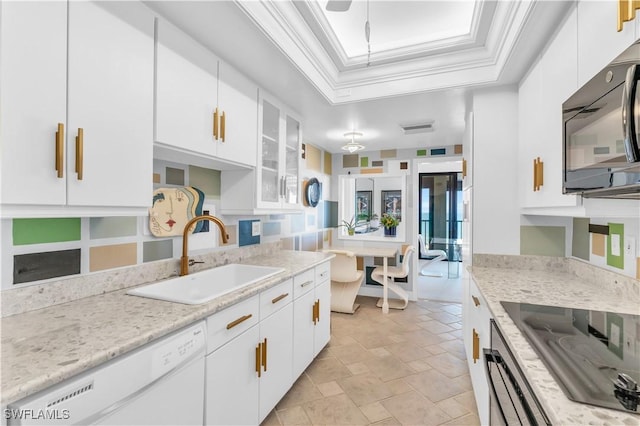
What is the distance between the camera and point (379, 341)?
2982 millimetres

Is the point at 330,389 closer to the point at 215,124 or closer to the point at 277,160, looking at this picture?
the point at 277,160

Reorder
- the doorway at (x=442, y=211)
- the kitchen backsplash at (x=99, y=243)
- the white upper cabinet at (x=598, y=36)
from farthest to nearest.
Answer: the doorway at (x=442, y=211)
the kitchen backsplash at (x=99, y=243)
the white upper cabinet at (x=598, y=36)

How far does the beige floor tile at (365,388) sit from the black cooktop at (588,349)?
1.24 meters

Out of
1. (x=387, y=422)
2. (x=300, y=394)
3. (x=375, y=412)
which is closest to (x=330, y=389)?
(x=300, y=394)

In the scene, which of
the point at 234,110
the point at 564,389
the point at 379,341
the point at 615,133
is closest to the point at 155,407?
the point at 564,389

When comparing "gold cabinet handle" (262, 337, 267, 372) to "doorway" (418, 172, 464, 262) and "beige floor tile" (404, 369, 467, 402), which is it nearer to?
"beige floor tile" (404, 369, 467, 402)

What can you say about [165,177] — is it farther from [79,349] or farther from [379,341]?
[379,341]

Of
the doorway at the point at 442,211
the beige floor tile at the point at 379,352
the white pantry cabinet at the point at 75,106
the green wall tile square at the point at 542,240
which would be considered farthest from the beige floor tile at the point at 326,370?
the doorway at the point at 442,211

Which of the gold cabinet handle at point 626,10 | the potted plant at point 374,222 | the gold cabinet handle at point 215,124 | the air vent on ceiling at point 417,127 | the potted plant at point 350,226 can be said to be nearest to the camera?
the gold cabinet handle at point 626,10

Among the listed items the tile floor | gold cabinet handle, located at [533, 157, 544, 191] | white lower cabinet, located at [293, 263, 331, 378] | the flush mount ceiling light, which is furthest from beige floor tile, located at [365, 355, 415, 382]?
the flush mount ceiling light

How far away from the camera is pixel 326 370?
2.43 m

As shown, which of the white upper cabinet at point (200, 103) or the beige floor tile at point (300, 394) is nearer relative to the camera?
the white upper cabinet at point (200, 103)

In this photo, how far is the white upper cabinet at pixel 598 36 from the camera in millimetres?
994

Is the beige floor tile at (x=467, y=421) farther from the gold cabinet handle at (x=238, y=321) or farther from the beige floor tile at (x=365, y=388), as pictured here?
the gold cabinet handle at (x=238, y=321)
